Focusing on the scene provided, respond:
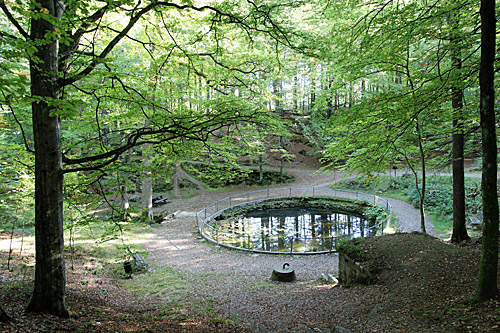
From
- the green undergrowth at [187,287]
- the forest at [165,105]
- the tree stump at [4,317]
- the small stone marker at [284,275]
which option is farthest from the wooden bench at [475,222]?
the tree stump at [4,317]

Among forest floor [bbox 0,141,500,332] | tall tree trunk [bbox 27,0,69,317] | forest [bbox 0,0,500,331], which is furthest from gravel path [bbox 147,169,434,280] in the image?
tall tree trunk [bbox 27,0,69,317]

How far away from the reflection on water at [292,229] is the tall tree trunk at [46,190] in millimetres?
8167

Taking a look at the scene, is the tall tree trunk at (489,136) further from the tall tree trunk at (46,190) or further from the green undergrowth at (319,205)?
the green undergrowth at (319,205)

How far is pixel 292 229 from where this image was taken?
53.1 feet

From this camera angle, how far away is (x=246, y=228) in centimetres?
1648

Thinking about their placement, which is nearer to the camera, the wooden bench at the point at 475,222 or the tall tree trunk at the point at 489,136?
the tall tree trunk at the point at 489,136

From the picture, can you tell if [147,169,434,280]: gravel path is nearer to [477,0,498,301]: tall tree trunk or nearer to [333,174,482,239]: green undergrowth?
[333,174,482,239]: green undergrowth

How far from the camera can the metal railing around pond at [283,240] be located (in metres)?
12.9

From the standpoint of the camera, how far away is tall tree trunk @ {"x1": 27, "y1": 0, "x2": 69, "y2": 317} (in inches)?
165

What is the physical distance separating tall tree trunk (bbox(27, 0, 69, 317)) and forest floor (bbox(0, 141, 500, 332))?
41 centimetres

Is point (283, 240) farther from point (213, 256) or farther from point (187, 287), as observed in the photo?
point (187, 287)

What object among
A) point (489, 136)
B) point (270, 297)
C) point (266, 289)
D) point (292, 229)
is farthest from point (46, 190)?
point (292, 229)

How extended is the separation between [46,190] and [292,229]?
1369 cm

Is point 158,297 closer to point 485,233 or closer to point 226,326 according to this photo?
point 226,326
